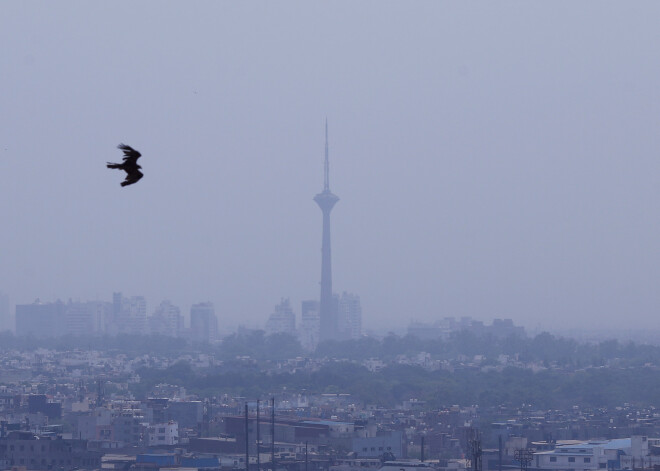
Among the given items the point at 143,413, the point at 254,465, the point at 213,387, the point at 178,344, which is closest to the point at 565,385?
the point at 213,387

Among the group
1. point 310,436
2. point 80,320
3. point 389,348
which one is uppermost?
point 80,320

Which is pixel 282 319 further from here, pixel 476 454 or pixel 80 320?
pixel 476 454

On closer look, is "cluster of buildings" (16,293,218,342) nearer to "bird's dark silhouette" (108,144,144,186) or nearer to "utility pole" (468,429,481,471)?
"utility pole" (468,429,481,471)

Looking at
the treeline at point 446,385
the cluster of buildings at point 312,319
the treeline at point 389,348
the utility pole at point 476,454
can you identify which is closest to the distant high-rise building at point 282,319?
the cluster of buildings at point 312,319

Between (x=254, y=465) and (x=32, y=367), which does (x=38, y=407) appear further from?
(x=32, y=367)

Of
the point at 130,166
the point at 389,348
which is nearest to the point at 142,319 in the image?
the point at 389,348

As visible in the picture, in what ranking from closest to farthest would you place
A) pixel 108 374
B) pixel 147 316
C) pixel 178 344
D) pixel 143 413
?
pixel 143 413, pixel 108 374, pixel 178 344, pixel 147 316

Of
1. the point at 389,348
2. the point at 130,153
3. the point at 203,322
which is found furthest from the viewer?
the point at 203,322

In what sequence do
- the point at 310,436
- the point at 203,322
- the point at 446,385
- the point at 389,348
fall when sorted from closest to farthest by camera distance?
the point at 310,436
the point at 446,385
the point at 389,348
the point at 203,322

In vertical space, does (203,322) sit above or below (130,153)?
above
